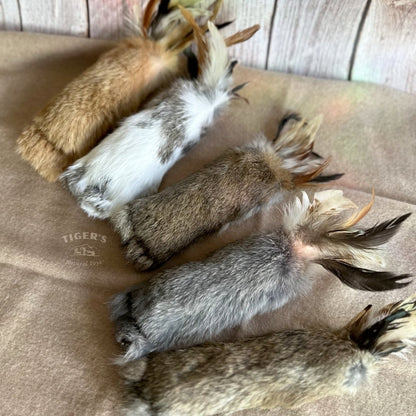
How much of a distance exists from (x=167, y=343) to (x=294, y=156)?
22.3 inches

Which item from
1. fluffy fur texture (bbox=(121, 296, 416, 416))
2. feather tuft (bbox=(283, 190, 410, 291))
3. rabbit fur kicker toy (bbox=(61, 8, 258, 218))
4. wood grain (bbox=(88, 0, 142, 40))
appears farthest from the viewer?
wood grain (bbox=(88, 0, 142, 40))

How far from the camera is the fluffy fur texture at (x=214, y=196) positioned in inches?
44.3

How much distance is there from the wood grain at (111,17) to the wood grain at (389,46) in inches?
26.3

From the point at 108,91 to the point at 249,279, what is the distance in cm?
62

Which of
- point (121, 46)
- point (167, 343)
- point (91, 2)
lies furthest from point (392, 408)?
point (91, 2)

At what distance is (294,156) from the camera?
1.26 metres

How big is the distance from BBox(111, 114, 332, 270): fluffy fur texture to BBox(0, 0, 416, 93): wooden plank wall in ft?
1.14

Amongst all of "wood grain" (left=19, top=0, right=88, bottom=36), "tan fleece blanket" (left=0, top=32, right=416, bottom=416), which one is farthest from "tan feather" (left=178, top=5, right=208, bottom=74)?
"wood grain" (left=19, top=0, right=88, bottom=36)

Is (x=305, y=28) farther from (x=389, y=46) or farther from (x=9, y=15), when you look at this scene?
(x=9, y=15)

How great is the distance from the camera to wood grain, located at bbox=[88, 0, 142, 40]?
1.46 meters

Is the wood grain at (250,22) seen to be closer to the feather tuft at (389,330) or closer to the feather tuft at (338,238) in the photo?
the feather tuft at (338,238)

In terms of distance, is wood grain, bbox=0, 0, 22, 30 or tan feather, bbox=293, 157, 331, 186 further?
wood grain, bbox=0, 0, 22, 30

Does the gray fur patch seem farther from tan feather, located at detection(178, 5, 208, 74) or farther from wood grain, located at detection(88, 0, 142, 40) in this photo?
wood grain, located at detection(88, 0, 142, 40)

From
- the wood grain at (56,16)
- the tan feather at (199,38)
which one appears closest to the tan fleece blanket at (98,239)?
the wood grain at (56,16)
